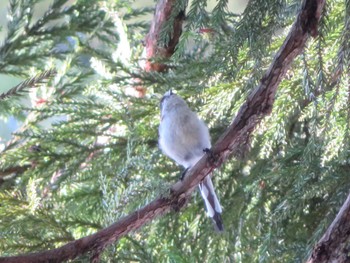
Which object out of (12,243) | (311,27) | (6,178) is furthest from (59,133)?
(311,27)

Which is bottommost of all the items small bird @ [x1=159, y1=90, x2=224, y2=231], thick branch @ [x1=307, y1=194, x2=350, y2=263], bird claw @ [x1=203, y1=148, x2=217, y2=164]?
thick branch @ [x1=307, y1=194, x2=350, y2=263]

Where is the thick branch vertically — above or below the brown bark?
below

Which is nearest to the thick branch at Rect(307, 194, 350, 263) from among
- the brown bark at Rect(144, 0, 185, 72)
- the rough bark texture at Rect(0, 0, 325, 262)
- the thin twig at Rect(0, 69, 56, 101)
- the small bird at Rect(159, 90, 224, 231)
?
the rough bark texture at Rect(0, 0, 325, 262)

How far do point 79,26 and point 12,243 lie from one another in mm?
2070

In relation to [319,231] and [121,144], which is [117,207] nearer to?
[319,231]

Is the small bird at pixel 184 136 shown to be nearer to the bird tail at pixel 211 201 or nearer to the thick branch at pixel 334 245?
the bird tail at pixel 211 201

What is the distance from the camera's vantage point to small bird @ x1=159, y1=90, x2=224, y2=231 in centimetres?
215

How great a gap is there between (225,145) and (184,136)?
0.90 meters

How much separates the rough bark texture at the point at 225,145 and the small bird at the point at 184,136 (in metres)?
0.78

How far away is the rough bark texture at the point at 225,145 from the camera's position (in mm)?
1258

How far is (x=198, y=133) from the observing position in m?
2.20

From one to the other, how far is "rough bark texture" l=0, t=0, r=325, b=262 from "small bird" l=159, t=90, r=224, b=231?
78 centimetres

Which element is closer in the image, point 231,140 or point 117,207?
point 231,140

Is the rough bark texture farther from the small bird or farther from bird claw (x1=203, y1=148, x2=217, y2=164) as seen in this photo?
the small bird
